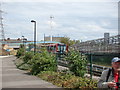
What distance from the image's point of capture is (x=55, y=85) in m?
11.5

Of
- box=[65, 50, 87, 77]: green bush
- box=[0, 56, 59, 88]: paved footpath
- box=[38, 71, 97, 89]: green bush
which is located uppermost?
box=[65, 50, 87, 77]: green bush

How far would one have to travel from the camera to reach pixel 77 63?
37.3ft

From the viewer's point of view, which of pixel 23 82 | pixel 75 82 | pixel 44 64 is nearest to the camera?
pixel 75 82

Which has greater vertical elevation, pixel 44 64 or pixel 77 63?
pixel 77 63

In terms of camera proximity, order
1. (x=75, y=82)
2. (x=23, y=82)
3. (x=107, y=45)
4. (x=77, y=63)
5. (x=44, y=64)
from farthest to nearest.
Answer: (x=107, y=45) < (x=44, y=64) < (x=23, y=82) < (x=77, y=63) < (x=75, y=82)

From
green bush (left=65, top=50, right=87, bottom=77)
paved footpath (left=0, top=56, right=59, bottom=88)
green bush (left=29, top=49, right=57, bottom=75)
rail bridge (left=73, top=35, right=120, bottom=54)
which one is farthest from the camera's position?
rail bridge (left=73, top=35, right=120, bottom=54)

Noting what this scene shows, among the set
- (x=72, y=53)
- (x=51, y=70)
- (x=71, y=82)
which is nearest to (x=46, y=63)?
(x=51, y=70)

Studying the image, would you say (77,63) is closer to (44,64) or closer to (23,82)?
(23,82)

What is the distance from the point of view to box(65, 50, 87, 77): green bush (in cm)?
1139

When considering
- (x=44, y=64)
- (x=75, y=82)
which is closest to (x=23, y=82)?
(x=75, y=82)

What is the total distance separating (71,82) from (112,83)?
7027 mm

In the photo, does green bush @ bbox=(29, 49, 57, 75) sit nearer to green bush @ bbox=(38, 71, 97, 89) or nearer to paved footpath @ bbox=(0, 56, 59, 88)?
paved footpath @ bbox=(0, 56, 59, 88)

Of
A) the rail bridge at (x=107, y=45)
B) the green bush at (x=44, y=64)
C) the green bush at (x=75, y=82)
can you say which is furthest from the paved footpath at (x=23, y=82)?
the rail bridge at (x=107, y=45)

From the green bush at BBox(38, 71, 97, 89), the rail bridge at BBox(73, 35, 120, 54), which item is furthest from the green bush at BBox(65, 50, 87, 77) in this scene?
the rail bridge at BBox(73, 35, 120, 54)
